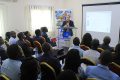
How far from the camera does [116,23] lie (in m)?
7.05

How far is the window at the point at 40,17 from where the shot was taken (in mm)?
8320

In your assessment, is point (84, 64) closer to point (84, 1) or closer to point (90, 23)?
point (90, 23)

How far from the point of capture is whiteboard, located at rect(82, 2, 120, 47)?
23.2 feet

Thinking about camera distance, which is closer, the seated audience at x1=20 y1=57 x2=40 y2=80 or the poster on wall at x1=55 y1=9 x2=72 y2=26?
the seated audience at x1=20 y1=57 x2=40 y2=80

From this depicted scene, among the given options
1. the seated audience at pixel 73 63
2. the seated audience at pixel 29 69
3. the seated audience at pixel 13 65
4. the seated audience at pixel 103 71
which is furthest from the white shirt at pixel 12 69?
the seated audience at pixel 103 71

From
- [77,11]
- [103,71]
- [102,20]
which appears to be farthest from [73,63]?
[77,11]

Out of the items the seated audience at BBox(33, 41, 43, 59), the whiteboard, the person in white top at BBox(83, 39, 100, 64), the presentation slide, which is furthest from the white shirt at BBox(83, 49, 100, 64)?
the presentation slide

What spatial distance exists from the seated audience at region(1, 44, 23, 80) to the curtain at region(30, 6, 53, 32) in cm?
557

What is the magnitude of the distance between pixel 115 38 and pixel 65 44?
92.0 inches

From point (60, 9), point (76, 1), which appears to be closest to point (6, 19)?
point (60, 9)

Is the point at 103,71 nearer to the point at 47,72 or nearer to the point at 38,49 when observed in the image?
the point at 47,72

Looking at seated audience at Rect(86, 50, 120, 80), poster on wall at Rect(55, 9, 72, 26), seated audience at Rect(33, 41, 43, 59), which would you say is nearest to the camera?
seated audience at Rect(86, 50, 120, 80)

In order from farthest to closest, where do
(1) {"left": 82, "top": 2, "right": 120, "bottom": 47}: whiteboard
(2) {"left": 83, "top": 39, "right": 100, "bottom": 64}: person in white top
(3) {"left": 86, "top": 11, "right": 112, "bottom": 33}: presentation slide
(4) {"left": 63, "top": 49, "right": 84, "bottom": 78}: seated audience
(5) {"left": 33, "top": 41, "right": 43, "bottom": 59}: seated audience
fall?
(3) {"left": 86, "top": 11, "right": 112, "bottom": 33}: presentation slide → (1) {"left": 82, "top": 2, "right": 120, "bottom": 47}: whiteboard → (5) {"left": 33, "top": 41, "right": 43, "bottom": 59}: seated audience → (2) {"left": 83, "top": 39, "right": 100, "bottom": 64}: person in white top → (4) {"left": 63, "top": 49, "right": 84, "bottom": 78}: seated audience

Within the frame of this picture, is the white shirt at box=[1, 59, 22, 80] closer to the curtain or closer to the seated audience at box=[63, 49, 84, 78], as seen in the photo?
the seated audience at box=[63, 49, 84, 78]
